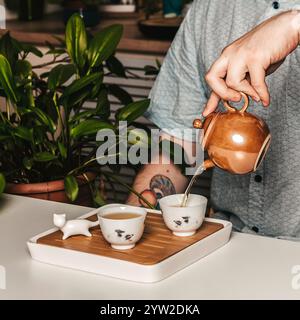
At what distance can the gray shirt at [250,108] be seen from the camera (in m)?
1.93

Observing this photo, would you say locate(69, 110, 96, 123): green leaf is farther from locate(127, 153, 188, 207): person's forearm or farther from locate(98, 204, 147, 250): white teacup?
locate(98, 204, 147, 250): white teacup

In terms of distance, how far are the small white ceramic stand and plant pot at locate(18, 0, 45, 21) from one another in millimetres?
2771

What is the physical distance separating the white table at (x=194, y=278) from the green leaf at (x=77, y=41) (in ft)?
2.15

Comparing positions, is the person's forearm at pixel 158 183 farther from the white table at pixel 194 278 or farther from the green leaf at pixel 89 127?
the white table at pixel 194 278

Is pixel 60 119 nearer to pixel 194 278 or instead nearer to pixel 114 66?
pixel 114 66

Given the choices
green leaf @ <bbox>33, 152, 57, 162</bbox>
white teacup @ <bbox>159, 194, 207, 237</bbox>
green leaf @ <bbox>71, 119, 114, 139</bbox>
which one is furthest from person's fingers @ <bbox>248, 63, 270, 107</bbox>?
green leaf @ <bbox>33, 152, 57, 162</bbox>

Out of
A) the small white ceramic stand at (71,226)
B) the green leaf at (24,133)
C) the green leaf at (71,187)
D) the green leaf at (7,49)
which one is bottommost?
the green leaf at (71,187)

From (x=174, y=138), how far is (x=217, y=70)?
0.62 m

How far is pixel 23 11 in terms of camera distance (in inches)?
158

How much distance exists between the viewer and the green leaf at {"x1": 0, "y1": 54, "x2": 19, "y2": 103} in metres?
1.80

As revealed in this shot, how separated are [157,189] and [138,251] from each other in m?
0.68

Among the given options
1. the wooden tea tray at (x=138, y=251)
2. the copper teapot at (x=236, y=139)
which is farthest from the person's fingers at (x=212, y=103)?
the wooden tea tray at (x=138, y=251)

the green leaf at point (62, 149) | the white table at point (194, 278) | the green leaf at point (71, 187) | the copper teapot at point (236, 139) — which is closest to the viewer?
the white table at point (194, 278)

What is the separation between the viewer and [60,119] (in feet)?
6.49
